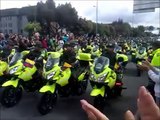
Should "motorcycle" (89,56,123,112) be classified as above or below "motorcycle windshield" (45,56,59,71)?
below

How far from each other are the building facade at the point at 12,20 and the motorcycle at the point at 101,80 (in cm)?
8321

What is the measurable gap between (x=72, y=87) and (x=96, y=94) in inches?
66.6

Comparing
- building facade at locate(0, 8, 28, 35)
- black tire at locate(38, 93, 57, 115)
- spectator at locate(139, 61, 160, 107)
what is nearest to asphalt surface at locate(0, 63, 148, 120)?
black tire at locate(38, 93, 57, 115)

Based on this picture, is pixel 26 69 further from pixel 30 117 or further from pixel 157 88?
pixel 157 88

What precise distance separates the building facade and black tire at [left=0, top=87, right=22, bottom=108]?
8253 centimetres

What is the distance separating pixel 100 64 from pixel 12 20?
89737 millimetres

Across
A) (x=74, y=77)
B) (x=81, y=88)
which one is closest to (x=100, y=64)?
(x=74, y=77)

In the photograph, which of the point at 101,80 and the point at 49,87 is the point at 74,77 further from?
the point at 101,80

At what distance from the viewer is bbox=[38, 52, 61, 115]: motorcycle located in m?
6.40

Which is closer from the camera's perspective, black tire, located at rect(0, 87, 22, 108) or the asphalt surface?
the asphalt surface

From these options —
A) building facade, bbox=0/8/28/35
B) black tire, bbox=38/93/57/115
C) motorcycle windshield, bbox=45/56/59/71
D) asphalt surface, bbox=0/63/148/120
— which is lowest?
asphalt surface, bbox=0/63/148/120

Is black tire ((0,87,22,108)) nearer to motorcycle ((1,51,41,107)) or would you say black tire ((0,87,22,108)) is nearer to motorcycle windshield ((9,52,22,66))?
motorcycle ((1,51,41,107))

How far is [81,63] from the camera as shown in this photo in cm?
834

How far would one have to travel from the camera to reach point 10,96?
23.0ft
